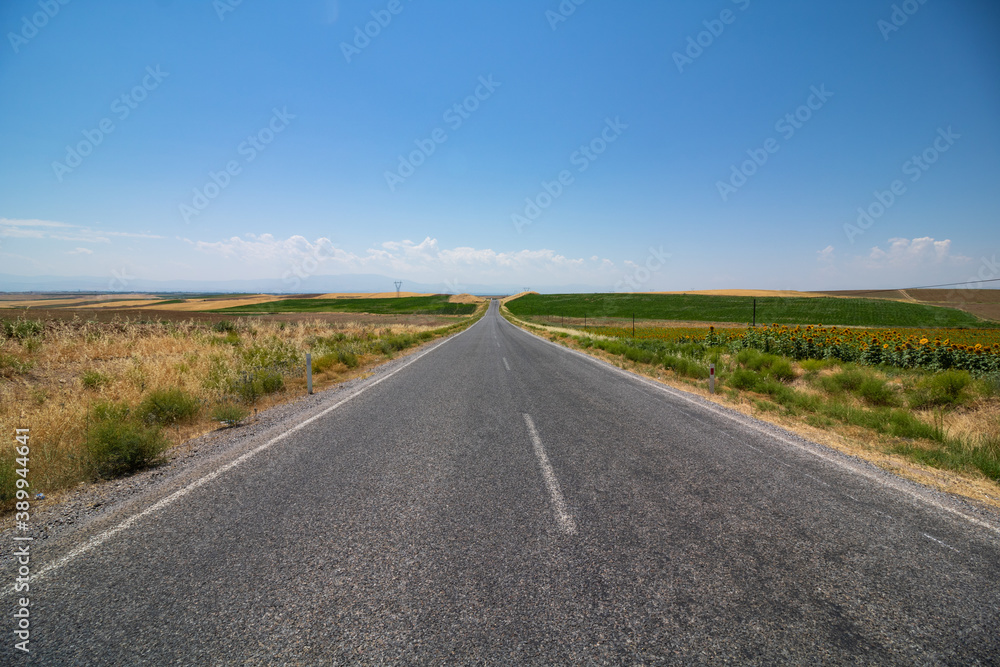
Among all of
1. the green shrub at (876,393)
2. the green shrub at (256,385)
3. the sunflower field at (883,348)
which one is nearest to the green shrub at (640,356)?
the sunflower field at (883,348)

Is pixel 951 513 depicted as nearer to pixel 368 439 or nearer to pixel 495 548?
pixel 495 548

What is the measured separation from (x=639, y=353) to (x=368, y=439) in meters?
12.7

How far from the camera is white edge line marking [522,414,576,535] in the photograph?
11.1 ft

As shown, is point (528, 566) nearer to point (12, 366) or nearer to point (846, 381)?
point (846, 381)

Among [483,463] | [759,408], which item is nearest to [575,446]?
[483,463]

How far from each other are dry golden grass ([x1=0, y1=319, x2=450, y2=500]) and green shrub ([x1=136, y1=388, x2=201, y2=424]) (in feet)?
0.70

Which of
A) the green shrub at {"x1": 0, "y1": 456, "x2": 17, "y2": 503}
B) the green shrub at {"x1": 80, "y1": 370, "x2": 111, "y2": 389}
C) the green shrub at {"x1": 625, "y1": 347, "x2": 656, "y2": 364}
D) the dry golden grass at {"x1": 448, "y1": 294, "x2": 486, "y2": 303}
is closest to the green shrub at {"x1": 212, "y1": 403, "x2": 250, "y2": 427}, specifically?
the green shrub at {"x1": 0, "y1": 456, "x2": 17, "y2": 503}

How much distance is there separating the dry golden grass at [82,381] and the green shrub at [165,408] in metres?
0.21

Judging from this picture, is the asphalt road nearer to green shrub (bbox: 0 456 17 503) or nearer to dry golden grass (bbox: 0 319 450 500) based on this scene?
green shrub (bbox: 0 456 17 503)

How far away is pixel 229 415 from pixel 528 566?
20.1 ft

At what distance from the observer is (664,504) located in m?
3.77

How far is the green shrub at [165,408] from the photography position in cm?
644

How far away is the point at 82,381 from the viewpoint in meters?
8.25

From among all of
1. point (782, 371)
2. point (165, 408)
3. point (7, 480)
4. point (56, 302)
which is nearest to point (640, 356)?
point (782, 371)
